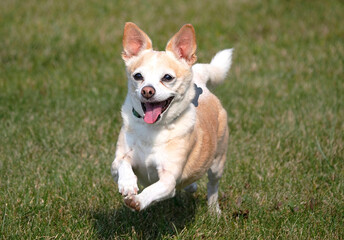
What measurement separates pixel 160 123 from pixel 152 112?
0.16 m

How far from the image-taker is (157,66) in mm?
3611

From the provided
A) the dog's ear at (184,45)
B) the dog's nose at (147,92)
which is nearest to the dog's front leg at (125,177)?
the dog's nose at (147,92)

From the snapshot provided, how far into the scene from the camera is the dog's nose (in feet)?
11.2

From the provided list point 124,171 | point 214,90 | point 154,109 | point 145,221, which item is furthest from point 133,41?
point 214,90

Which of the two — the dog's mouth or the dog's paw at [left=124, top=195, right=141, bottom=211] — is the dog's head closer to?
the dog's mouth

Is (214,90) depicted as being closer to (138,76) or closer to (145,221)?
(145,221)

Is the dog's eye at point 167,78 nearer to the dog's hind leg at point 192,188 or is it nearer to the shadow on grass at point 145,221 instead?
the shadow on grass at point 145,221

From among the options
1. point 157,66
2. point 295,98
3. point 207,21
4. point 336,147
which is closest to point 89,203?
point 157,66

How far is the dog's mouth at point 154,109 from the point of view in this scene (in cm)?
354

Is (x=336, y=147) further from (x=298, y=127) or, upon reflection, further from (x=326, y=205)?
(x=326, y=205)

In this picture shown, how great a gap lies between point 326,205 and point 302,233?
527 mm

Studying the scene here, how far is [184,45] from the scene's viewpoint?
3.89 m

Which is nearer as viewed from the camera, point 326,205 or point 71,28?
point 326,205

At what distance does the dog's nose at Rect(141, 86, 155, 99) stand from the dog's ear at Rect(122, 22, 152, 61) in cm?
58
